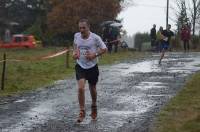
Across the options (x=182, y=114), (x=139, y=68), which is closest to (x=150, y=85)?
(x=182, y=114)

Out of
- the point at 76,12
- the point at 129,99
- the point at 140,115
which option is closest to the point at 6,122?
the point at 140,115

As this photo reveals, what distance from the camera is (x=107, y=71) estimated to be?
2131 centimetres

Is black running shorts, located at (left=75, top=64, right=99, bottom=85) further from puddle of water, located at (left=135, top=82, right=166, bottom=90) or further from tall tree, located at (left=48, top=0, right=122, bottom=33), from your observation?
tall tree, located at (left=48, top=0, right=122, bottom=33)

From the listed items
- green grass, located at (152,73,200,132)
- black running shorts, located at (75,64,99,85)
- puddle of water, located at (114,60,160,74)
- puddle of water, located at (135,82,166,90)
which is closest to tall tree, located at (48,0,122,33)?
puddle of water, located at (114,60,160,74)

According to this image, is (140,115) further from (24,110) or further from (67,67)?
(67,67)

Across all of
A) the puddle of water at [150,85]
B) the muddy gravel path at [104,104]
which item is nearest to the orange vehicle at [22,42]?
the muddy gravel path at [104,104]

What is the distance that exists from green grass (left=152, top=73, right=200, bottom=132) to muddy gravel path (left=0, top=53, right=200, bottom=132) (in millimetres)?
221

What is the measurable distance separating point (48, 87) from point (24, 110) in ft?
15.0

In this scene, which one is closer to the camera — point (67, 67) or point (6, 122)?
point (6, 122)

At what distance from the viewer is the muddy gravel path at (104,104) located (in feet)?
34.4

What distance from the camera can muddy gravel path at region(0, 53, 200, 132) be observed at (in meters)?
10.5

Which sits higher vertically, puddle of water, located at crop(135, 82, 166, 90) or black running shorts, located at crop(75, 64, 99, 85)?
black running shorts, located at crop(75, 64, 99, 85)

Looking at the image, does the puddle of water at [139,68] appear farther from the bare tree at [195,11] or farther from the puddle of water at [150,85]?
the bare tree at [195,11]

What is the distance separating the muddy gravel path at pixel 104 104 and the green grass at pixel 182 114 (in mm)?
221
